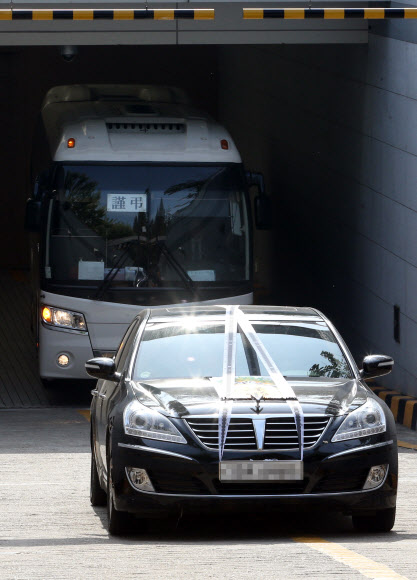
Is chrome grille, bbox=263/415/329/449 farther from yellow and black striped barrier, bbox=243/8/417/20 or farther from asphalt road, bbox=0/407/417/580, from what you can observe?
yellow and black striped barrier, bbox=243/8/417/20

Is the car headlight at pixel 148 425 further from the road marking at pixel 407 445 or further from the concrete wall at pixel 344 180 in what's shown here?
the concrete wall at pixel 344 180

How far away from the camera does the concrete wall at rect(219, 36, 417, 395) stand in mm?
15812

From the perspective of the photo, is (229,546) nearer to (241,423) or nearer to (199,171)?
(241,423)

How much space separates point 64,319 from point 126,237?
1.20 metres

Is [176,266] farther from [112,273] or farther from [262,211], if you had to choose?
[262,211]

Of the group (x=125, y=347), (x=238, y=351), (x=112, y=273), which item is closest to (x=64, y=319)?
(x=112, y=273)

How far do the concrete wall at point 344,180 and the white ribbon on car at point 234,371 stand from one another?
6.27 meters

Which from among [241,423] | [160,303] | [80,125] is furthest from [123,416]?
[80,125]

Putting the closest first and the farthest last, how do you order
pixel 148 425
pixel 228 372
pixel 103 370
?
pixel 148 425 < pixel 228 372 < pixel 103 370

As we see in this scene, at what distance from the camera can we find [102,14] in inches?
568

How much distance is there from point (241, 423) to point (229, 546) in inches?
28.4

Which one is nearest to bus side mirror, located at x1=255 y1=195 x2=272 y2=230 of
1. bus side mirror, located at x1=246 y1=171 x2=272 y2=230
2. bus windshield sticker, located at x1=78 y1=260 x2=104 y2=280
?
bus side mirror, located at x1=246 y1=171 x2=272 y2=230

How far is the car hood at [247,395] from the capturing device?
8180 mm

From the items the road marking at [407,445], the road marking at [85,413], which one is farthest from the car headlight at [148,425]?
the road marking at [85,413]
